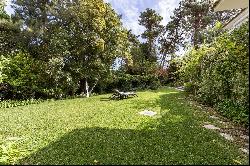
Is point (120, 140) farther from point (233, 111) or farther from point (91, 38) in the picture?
point (91, 38)

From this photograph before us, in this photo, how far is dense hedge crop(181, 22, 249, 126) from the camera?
1005 centimetres

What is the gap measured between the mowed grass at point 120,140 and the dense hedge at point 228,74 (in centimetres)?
125

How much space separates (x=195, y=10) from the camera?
44.3m

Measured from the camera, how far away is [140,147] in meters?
8.44

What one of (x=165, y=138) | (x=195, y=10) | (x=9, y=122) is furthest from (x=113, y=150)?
(x=195, y=10)

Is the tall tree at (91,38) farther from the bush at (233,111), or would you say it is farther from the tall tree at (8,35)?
the bush at (233,111)

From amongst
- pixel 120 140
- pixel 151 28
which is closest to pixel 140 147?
pixel 120 140

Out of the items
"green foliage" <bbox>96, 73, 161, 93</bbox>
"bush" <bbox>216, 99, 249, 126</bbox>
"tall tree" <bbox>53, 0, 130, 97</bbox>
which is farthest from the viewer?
"green foliage" <bbox>96, 73, 161, 93</bbox>

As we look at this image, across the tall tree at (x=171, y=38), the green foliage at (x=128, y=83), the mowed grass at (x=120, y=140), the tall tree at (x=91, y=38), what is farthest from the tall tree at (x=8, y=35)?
the tall tree at (x=171, y=38)

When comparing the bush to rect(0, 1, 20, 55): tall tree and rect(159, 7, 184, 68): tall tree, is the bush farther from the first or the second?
rect(159, 7, 184, 68): tall tree

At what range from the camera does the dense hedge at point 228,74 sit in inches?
396

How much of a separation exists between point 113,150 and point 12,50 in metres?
23.7

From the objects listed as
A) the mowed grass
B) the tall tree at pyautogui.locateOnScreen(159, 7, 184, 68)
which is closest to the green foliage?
the tall tree at pyautogui.locateOnScreen(159, 7, 184, 68)

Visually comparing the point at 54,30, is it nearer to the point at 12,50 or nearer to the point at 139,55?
the point at 12,50
